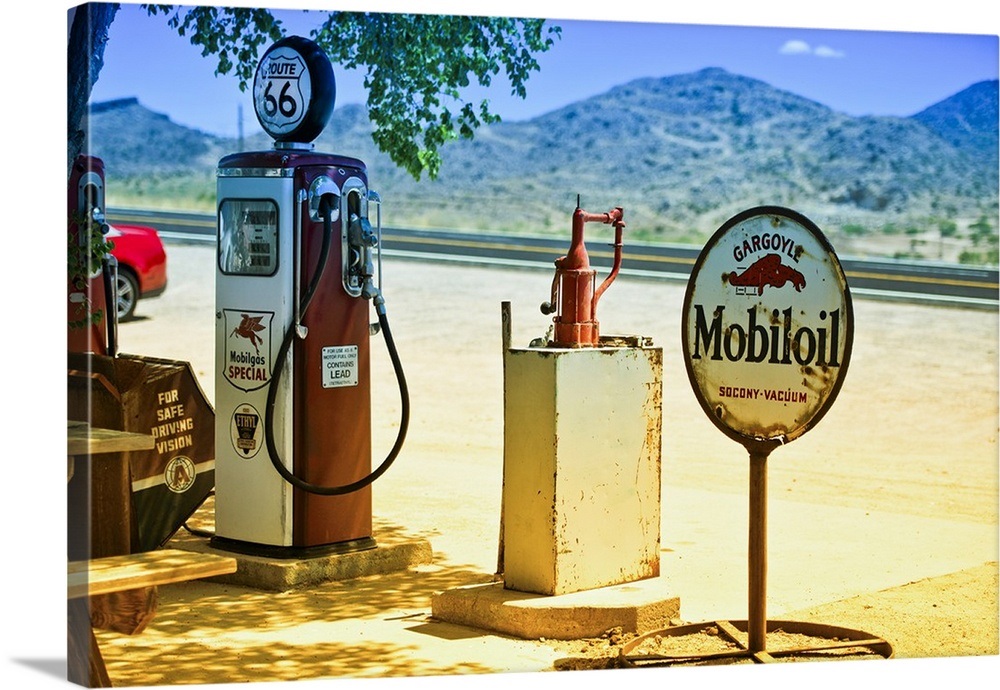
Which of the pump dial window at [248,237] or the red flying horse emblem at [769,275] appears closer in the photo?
the red flying horse emblem at [769,275]

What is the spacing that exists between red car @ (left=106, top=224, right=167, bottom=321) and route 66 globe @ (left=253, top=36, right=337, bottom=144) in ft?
25.4

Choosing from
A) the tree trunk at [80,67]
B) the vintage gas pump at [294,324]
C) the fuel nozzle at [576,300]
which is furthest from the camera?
the vintage gas pump at [294,324]

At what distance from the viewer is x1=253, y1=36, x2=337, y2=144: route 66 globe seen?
666cm

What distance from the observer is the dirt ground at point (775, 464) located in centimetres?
682

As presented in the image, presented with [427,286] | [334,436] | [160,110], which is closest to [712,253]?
[334,436]

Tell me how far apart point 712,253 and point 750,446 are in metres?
0.72

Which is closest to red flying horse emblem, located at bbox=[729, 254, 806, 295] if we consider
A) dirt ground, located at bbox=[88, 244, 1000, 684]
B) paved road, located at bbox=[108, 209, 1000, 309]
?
dirt ground, located at bbox=[88, 244, 1000, 684]

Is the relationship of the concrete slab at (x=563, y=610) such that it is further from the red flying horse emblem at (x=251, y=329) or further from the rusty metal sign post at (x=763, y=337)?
the red flying horse emblem at (x=251, y=329)

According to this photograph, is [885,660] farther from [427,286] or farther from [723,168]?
[723,168]

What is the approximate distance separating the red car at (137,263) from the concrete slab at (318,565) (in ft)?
24.6

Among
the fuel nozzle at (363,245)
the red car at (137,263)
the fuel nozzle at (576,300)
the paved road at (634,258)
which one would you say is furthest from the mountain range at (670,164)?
the fuel nozzle at (576,300)

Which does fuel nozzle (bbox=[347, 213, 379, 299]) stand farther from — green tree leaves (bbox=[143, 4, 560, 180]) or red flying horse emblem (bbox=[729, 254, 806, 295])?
red flying horse emblem (bbox=[729, 254, 806, 295])

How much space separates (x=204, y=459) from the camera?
730 centimetres

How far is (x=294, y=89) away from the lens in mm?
6707
